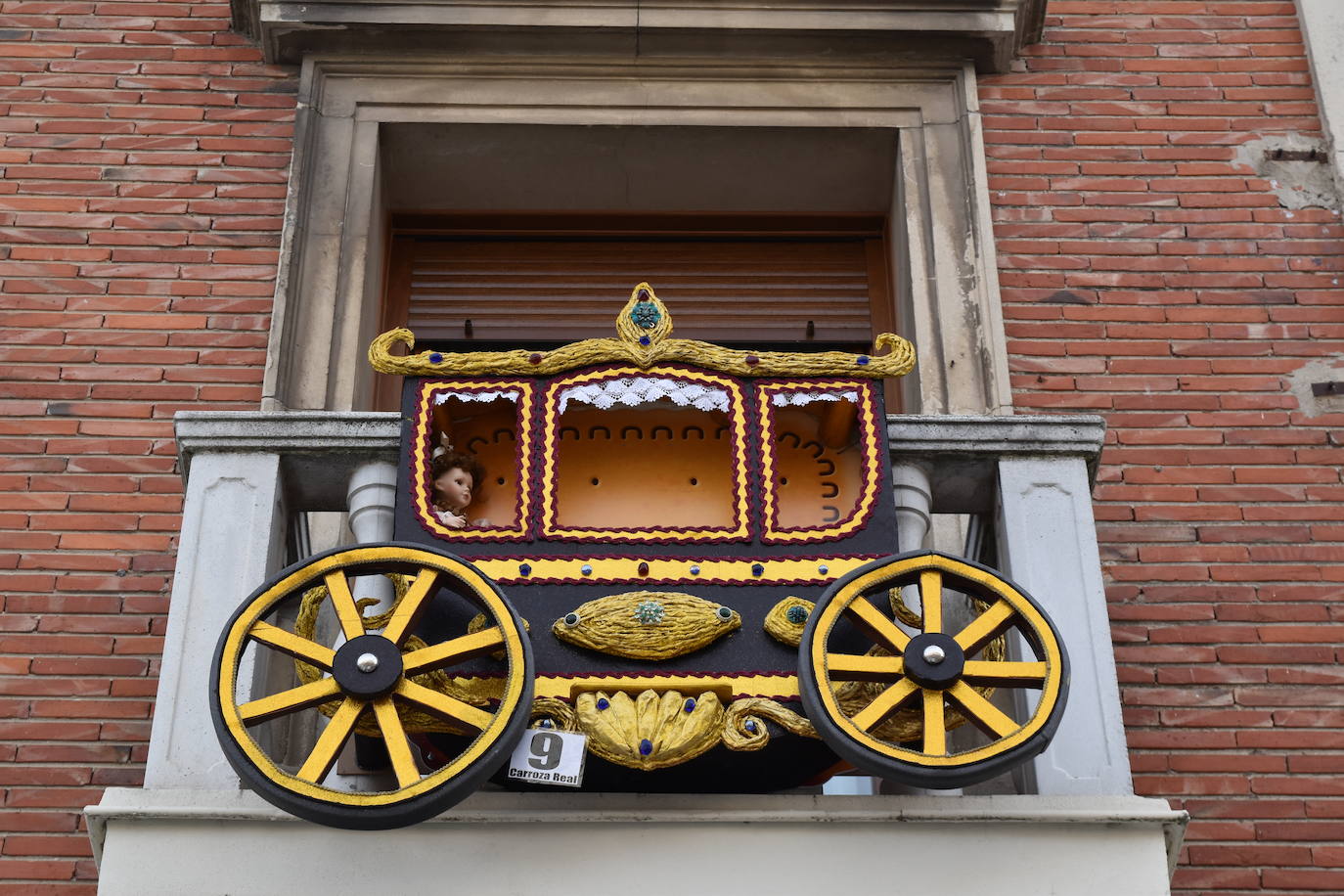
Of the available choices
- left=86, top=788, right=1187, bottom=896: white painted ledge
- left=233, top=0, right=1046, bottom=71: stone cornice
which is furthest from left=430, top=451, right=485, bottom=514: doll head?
left=233, top=0, right=1046, bottom=71: stone cornice

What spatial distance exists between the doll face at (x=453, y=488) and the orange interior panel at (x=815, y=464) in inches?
43.2

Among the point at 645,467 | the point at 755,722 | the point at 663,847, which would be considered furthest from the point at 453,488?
the point at 663,847

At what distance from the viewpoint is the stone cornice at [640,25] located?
9695 mm

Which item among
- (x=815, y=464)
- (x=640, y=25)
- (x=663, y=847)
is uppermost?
(x=640, y=25)

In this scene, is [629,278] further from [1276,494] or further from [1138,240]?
[1276,494]

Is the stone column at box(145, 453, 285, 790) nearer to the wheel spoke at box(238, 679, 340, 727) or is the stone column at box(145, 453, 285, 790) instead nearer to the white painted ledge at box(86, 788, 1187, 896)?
the white painted ledge at box(86, 788, 1187, 896)

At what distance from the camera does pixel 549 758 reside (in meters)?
6.05

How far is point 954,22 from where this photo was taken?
973 cm

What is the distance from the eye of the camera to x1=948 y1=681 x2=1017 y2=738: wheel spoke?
5977mm

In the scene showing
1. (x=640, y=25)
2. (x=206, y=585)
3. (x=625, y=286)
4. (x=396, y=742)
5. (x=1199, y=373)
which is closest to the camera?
(x=396, y=742)

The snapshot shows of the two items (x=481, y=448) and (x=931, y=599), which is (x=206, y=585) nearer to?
(x=481, y=448)

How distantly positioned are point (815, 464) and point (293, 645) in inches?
81.8

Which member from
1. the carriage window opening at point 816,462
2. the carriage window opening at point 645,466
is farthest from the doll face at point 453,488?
the carriage window opening at point 816,462

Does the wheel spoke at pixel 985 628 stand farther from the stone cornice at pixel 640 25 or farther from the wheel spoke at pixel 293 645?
the stone cornice at pixel 640 25
